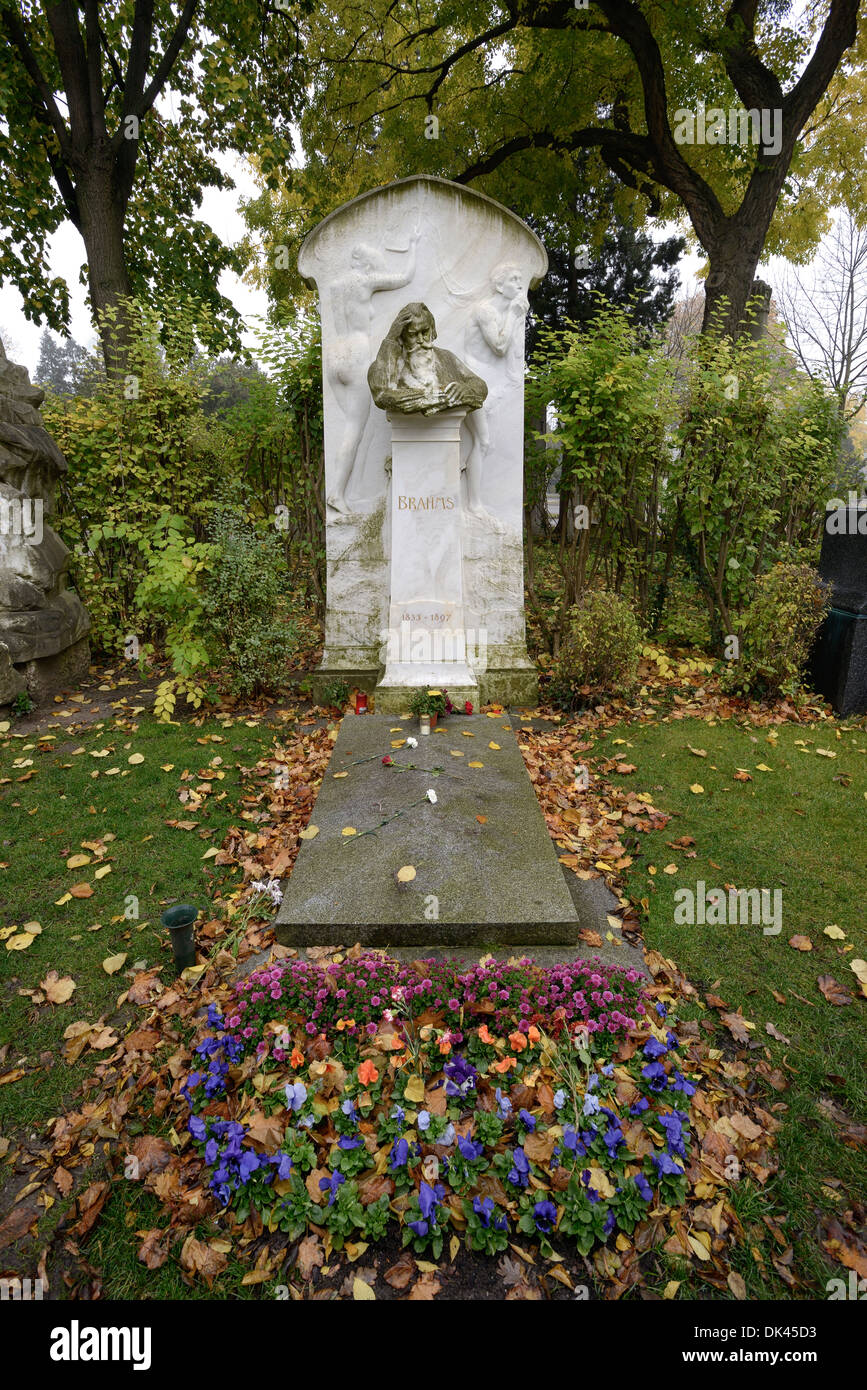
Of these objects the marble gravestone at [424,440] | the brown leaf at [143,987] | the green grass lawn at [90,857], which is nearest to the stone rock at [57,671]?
the green grass lawn at [90,857]

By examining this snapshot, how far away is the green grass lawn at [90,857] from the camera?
9.64 ft

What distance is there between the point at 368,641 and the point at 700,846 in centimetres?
337

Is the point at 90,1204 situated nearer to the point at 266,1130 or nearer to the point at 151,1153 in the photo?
the point at 151,1153

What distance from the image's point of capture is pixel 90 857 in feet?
13.2

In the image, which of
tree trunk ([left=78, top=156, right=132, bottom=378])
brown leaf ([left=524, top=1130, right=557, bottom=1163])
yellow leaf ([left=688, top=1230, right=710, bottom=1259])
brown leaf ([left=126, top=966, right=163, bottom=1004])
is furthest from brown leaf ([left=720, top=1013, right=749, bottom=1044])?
tree trunk ([left=78, top=156, right=132, bottom=378])

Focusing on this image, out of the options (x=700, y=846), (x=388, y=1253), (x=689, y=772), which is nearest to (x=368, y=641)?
(x=689, y=772)

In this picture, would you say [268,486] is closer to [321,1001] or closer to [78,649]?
[78,649]

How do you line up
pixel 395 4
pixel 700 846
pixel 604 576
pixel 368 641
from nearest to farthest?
pixel 700 846 → pixel 368 641 → pixel 604 576 → pixel 395 4

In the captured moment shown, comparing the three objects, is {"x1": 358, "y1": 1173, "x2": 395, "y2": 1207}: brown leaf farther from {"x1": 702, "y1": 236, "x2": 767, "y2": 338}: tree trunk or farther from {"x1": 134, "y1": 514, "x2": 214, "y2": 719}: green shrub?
{"x1": 702, "y1": 236, "x2": 767, "y2": 338}: tree trunk

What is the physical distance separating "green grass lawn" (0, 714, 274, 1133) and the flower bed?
0.77 m

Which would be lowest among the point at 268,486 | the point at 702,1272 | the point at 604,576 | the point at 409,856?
the point at 702,1272

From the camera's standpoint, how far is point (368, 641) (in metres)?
6.35

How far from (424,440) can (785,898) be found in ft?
13.2

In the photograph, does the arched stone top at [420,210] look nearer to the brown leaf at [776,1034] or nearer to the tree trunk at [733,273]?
the tree trunk at [733,273]
